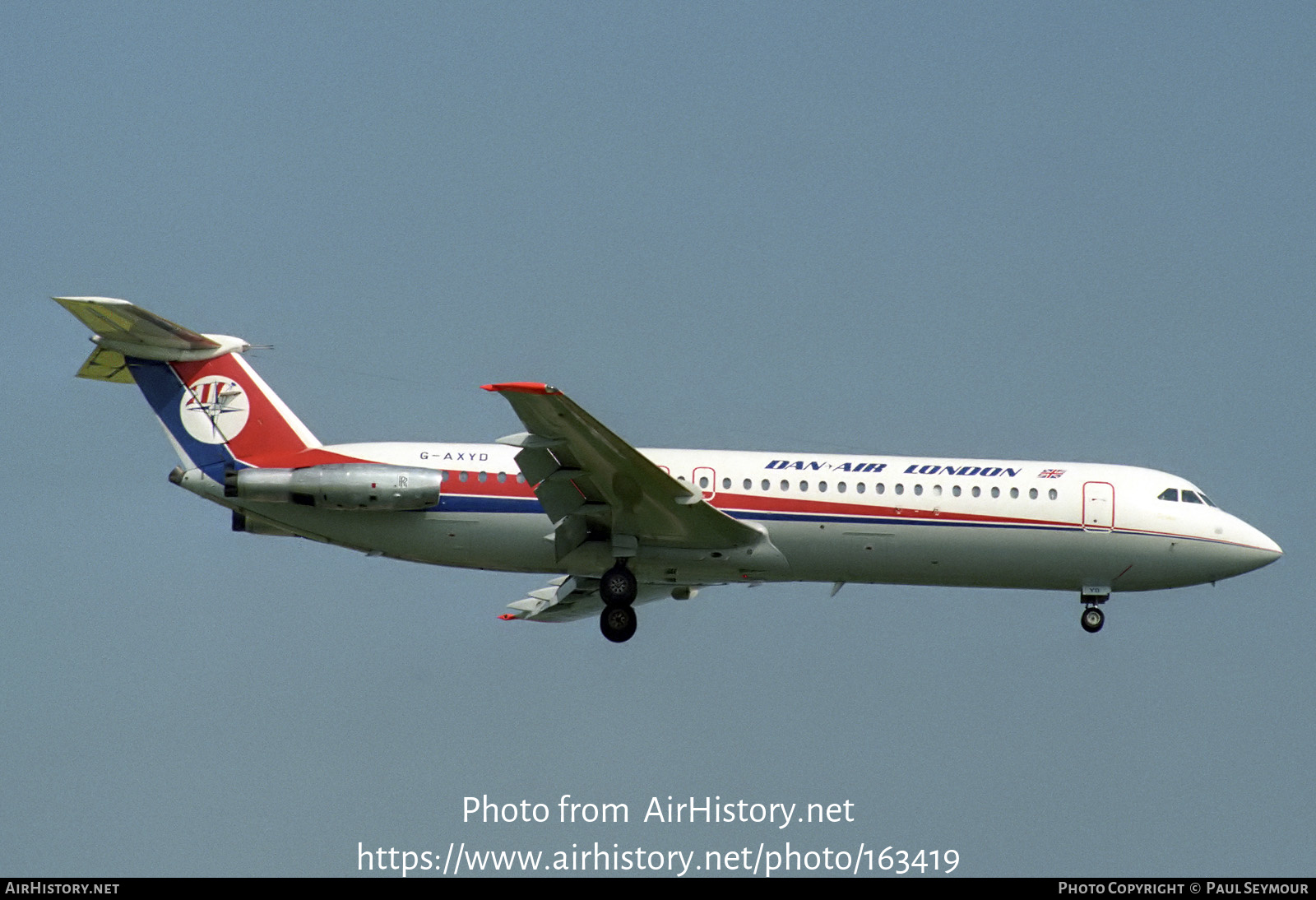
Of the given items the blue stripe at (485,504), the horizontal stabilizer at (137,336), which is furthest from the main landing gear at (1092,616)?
the horizontal stabilizer at (137,336)

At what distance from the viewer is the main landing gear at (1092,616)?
3688cm

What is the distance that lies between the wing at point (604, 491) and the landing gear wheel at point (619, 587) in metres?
0.52

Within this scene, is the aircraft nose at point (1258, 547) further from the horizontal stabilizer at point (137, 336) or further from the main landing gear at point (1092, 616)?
the horizontal stabilizer at point (137, 336)

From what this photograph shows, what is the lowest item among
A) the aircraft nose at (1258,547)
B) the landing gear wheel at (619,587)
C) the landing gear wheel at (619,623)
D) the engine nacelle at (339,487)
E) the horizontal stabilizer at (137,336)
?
the landing gear wheel at (619,623)

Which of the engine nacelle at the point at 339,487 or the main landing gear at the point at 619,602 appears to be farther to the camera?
the main landing gear at the point at 619,602

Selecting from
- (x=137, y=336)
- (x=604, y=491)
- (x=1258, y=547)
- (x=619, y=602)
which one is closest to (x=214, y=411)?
(x=137, y=336)

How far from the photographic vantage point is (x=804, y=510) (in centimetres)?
3575

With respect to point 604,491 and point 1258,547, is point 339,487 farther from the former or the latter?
point 1258,547

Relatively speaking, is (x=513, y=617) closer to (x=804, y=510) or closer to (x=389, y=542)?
(x=389, y=542)

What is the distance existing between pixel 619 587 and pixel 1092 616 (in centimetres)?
959

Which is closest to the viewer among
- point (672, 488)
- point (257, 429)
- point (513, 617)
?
point (672, 488)

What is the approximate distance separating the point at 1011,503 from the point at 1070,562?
5.55 ft

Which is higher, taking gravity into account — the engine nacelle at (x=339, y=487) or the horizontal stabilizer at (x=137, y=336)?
the horizontal stabilizer at (x=137, y=336)

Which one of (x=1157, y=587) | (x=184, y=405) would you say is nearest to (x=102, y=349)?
(x=184, y=405)
